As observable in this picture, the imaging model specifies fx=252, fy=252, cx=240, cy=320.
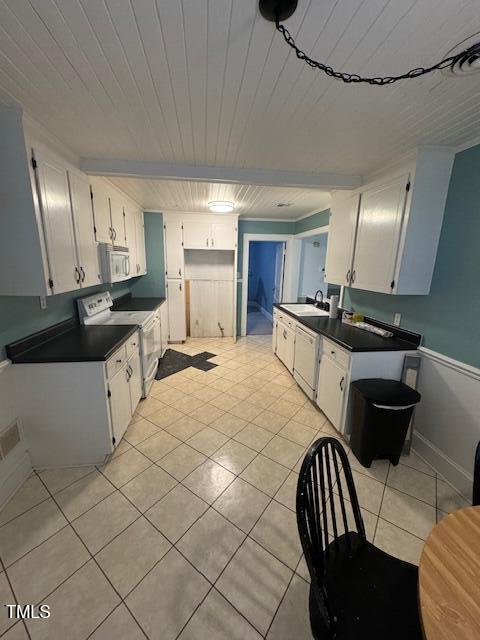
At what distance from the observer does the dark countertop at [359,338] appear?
2.17 meters

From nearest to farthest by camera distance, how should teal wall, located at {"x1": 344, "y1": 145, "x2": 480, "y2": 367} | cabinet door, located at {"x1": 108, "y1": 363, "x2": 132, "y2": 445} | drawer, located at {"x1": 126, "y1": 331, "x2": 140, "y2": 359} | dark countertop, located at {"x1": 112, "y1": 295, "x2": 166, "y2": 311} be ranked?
teal wall, located at {"x1": 344, "y1": 145, "x2": 480, "y2": 367}, cabinet door, located at {"x1": 108, "y1": 363, "x2": 132, "y2": 445}, drawer, located at {"x1": 126, "y1": 331, "x2": 140, "y2": 359}, dark countertop, located at {"x1": 112, "y1": 295, "x2": 166, "y2": 311}

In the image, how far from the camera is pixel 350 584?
3.06 ft

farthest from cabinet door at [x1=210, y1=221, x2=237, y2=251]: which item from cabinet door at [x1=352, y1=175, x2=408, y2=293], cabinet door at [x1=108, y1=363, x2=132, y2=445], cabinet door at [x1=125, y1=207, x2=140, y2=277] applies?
cabinet door at [x1=108, y1=363, x2=132, y2=445]

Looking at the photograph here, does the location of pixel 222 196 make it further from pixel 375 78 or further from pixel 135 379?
pixel 135 379

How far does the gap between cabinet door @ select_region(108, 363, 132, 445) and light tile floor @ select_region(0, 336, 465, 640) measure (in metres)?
0.18

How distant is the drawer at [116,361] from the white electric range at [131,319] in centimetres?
52

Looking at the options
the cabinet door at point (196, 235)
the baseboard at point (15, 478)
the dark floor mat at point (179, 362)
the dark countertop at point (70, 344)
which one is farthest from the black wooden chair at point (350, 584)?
the cabinet door at point (196, 235)

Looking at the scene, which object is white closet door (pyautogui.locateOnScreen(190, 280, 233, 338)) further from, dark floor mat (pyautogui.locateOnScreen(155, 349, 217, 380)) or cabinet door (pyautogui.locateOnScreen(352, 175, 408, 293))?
cabinet door (pyautogui.locateOnScreen(352, 175, 408, 293))

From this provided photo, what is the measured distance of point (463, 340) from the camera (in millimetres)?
1840

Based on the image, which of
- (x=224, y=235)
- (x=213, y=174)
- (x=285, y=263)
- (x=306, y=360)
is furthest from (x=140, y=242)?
(x=306, y=360)

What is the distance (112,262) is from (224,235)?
246 centimetres

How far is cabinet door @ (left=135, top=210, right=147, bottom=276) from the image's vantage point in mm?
3939

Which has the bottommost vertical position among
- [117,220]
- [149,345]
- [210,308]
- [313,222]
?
[149,345]

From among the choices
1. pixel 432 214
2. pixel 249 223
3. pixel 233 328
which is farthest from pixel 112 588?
pixel 249 223
